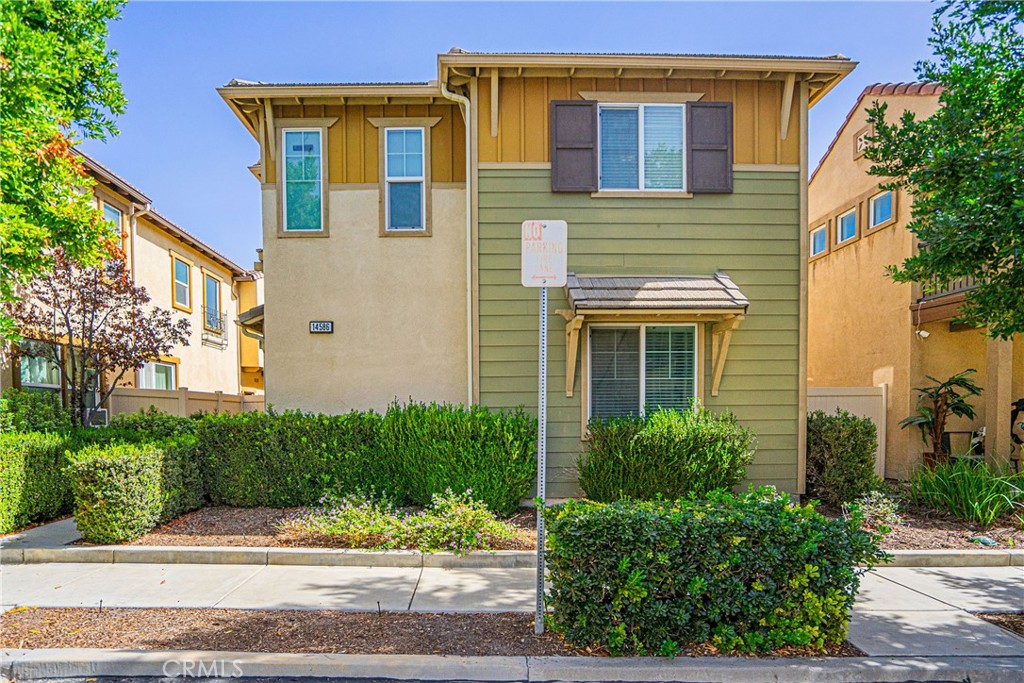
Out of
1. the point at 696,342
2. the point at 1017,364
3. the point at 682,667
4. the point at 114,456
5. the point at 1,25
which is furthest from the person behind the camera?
the point at 1017,364

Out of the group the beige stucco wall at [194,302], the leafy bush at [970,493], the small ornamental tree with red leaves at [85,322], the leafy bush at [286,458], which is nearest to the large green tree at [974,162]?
the leafy bush at [970,493]

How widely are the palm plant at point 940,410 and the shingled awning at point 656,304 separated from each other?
451 cm

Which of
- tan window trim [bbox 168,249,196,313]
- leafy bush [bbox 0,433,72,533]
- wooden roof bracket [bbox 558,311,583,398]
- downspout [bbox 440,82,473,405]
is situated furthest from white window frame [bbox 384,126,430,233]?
tan window trim [bbox 168,249,196,313]

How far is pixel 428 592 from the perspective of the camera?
16.3ft

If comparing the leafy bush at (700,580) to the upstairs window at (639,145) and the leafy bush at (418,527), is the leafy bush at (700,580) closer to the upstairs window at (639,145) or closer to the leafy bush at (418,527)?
the leafy bush at (418,527)

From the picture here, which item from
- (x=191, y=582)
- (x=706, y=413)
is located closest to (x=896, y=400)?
(x=706, y=413)

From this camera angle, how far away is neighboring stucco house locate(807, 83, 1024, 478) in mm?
9633

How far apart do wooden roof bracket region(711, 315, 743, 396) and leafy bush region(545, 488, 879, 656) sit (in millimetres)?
4133

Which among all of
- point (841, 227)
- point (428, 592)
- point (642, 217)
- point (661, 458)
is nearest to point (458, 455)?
point (428, 592)

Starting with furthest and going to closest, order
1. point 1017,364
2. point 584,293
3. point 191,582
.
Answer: point 1017,364 < point 584,293 < point 191,582

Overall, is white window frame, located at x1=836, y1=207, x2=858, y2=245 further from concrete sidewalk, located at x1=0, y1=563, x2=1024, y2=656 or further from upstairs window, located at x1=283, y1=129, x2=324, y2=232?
upstairs window, located at x1=283, y1=129, x2=324, y2=232

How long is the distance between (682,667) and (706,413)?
14.9 feet

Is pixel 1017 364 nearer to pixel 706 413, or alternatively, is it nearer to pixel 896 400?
pixel 896 400

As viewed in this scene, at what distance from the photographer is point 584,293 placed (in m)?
7.34
